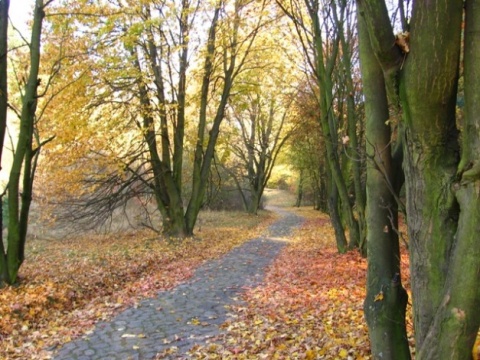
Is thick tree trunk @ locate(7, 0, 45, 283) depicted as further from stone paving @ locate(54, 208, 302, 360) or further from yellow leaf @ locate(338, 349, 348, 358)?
yellow leaf @ locate(338, 349, 348, 358)

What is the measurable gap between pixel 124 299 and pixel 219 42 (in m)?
11.6

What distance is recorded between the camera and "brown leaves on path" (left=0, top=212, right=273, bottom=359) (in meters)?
6.75

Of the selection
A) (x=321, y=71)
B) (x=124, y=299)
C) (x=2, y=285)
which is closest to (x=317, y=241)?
(x=321, y=71)

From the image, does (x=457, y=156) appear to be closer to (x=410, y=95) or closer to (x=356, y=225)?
(x=410, y=95)

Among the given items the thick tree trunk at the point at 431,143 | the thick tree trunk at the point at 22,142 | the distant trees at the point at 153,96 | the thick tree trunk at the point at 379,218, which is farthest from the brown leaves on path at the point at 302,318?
the distant trees at the point at 153,96

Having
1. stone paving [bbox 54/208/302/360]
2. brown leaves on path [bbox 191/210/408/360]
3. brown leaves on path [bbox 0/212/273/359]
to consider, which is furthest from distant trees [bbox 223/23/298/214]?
stone paving [bbox 54/208/302/360]

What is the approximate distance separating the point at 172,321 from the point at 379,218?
4.40 m

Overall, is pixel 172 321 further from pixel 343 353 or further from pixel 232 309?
pixel 343 353

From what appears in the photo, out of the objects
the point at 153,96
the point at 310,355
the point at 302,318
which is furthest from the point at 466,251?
the point at 153,96

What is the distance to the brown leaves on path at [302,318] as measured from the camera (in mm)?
5320

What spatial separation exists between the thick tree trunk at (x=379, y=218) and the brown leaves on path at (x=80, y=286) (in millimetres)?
4422

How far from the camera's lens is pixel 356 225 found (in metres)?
12.8

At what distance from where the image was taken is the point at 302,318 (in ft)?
22.2

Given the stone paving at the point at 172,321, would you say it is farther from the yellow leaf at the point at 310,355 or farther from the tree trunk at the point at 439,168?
the tree trunk at the point at 439,168
